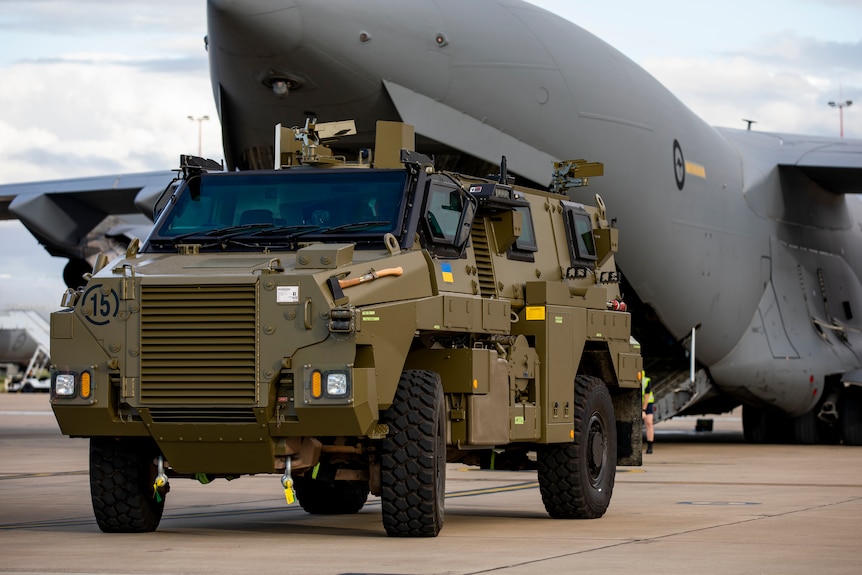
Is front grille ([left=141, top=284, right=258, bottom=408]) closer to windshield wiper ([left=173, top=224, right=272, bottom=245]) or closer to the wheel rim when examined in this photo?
windshield wiper ([left=173, top=224, right=272, bottom=245])

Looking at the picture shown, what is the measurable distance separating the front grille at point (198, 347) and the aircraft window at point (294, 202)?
1.09 metres

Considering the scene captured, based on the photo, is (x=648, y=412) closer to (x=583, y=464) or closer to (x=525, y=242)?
(x=583, y=464)

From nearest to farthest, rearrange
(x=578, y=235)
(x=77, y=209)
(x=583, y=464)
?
(x=583, y=464)
(x=578, y=235)
(x=77, y=209)

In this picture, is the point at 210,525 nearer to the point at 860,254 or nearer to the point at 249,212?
the point at 249,212

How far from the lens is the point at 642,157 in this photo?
22422 mm

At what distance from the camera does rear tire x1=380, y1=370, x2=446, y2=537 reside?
386 inches

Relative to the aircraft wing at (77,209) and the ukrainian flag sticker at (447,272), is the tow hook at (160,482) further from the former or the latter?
the aircraft wing at (77,209)

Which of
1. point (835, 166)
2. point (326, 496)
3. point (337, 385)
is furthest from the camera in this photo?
point (835, 166)

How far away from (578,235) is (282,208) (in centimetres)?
321

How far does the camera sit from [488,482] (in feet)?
55.9

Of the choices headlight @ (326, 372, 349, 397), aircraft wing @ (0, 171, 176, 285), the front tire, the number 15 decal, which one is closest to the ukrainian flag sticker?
headlight @ (326, 372, 349, 397)

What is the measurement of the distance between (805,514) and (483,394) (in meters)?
3.60

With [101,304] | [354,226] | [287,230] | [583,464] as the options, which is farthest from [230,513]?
[354,226]

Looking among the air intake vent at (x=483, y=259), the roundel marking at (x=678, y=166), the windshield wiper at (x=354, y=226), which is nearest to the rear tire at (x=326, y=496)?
the air intake vent at (x=483, y=259)
